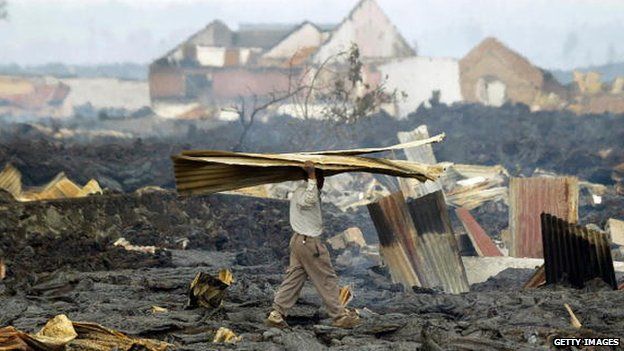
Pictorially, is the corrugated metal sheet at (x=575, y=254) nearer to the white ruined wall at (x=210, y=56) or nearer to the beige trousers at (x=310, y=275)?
the beige trousers at (x=310, y=275)

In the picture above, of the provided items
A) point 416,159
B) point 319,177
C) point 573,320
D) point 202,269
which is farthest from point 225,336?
point 416,159

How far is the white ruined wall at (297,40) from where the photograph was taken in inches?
2482

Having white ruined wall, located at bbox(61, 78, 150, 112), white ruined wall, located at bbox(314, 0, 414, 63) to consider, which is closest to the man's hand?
white ruined wall, located at bbox(314, 0, 414, 63)

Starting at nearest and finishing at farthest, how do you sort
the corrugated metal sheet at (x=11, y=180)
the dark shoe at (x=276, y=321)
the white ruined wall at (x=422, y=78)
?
the dark shoe at (x=276, y=321)
the corrugated metal sheet at (x=11, y=180)
the white ruined wall at (x=422, y=78)

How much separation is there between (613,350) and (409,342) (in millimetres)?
1737

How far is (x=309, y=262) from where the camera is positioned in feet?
30.9

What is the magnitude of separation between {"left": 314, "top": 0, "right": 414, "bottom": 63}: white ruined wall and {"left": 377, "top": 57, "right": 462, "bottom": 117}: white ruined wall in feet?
11.9

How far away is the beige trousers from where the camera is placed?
9406 millimetres

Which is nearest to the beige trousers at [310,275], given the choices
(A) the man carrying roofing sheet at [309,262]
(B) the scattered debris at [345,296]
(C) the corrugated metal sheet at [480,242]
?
(A) the man carrying roofing sheet at [309,262]

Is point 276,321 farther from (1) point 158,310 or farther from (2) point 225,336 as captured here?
(1) point 158,310

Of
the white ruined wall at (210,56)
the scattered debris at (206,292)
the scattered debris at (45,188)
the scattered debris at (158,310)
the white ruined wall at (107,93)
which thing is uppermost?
the white ruined wall at (210,56)

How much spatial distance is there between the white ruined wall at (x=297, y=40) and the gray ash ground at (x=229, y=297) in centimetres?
4610
